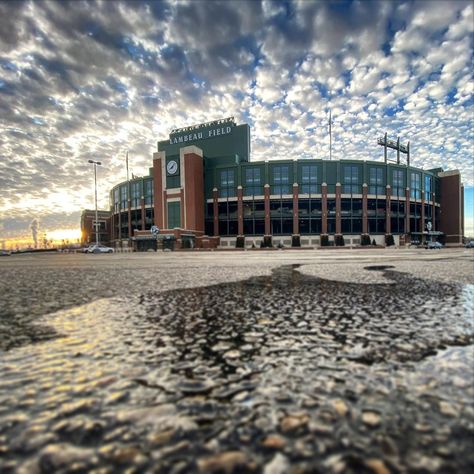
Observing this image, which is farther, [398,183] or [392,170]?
[398,183]

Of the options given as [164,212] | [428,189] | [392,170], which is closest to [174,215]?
[164,212]

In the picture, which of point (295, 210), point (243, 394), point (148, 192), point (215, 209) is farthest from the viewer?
point (148, 192)

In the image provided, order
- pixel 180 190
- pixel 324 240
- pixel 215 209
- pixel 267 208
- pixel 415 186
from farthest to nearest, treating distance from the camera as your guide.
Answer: pixel 415 186 → pixel 215 209 → pixel 180 190 → pixel 267 208 → pixel 324 240

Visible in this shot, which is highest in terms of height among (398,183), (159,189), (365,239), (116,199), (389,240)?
(398,183)

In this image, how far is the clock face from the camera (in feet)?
209

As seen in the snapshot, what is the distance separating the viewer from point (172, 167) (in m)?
64.1

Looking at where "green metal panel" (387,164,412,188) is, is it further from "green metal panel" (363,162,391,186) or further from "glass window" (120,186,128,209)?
"glass window" (120,186,128,209)

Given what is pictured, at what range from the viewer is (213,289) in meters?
6.96

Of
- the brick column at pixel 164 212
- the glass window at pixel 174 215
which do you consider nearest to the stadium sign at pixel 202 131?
the brick column at pixel 164 212

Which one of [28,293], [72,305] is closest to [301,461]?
[72,305]

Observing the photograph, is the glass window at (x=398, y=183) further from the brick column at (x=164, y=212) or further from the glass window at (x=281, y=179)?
the brick column at (x=164, y=212)

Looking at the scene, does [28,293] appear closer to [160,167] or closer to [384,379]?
[384,379]

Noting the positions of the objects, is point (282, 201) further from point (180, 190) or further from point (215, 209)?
point (180, 190)

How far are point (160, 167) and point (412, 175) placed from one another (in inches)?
2281
